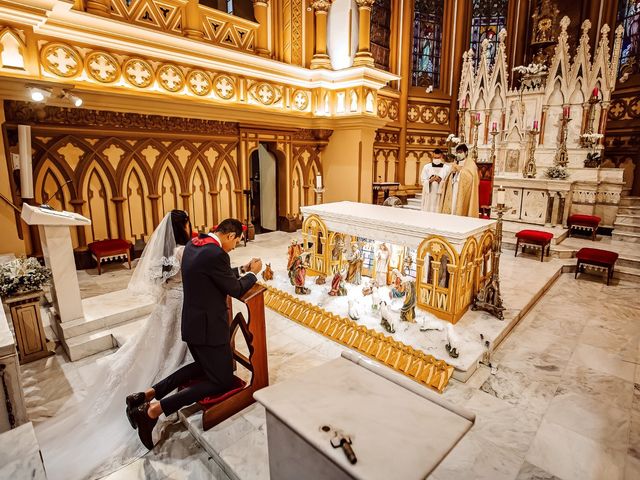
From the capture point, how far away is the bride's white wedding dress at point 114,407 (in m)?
2.60

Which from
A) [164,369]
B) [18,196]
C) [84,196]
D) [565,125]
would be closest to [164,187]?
[84,196]

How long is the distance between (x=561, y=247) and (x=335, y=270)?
5206 mm

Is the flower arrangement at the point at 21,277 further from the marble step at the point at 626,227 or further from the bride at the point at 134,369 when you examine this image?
the marble step at the point at 626,227

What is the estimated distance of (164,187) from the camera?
7734mm

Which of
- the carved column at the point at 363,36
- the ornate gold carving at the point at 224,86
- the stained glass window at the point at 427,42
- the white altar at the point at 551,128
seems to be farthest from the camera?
the stained glass window at the point at 427,42

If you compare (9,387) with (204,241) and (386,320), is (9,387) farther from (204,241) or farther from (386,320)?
(386,320)

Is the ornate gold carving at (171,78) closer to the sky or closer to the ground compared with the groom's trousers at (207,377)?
closer to the sky

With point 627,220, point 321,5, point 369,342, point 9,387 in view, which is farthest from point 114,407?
point 627,220

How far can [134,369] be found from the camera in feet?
10.3

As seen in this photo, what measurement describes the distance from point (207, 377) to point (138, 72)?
20.4 feet

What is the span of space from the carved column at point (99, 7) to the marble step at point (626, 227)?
1118cm

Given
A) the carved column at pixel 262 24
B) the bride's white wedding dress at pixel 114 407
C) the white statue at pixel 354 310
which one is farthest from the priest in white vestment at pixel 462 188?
the carved column at pixel 262 24

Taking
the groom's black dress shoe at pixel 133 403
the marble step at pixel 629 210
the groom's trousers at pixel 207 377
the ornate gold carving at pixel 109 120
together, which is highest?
the ornate gold carving at pixel 109 120

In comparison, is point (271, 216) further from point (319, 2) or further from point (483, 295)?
point (483, 295)
